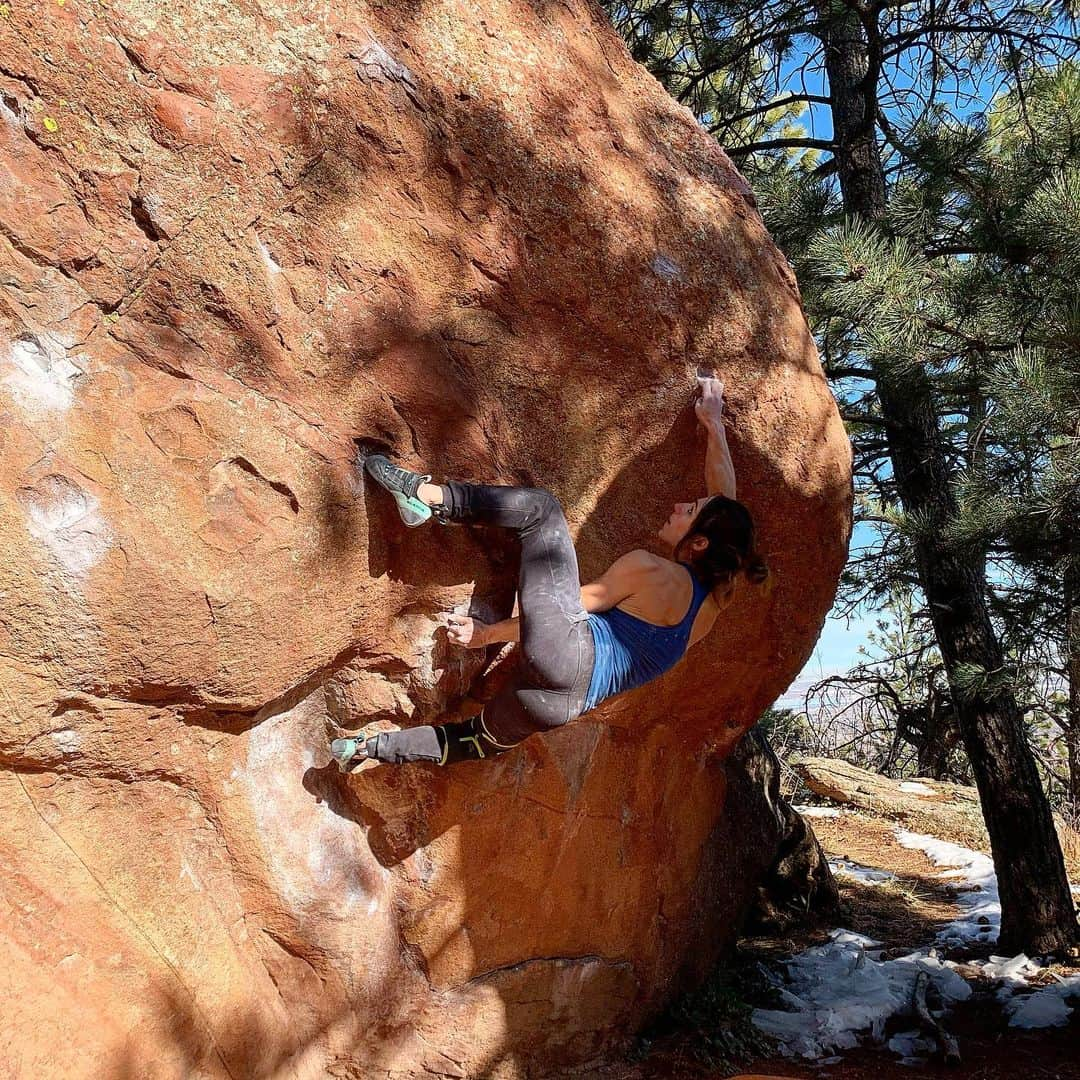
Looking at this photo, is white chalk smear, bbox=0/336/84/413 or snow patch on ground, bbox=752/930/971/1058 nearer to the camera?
white chalk smear, bbox=0/336/84/413

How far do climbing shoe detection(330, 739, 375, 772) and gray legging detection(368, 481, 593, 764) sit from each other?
0.04m

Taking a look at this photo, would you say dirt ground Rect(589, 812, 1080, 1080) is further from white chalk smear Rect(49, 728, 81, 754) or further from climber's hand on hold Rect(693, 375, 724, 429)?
white chalk smear Rect(49, 728, 81, 754)

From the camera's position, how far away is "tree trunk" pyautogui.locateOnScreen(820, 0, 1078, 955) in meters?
5.89

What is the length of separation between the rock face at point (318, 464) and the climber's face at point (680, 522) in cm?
25

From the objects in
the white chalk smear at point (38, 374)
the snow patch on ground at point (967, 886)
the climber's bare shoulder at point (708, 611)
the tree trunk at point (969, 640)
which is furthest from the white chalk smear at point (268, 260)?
the snow patch on ground at point (967, 886)

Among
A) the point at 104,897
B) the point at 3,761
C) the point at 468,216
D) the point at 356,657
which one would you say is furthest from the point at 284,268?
the point at 104,897

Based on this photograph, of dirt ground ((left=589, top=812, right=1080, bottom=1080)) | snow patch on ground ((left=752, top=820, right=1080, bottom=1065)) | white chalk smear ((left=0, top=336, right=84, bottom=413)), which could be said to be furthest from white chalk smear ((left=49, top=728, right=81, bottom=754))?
snow patch on ground ((left=752, top=820, right=1080, bottom=1065))

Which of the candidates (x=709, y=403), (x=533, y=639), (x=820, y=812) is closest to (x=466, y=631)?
(x=533, y=639)

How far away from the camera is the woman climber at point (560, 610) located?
313 centimetres

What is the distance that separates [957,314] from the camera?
504 centimetres

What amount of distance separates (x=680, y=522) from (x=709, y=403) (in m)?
0.54

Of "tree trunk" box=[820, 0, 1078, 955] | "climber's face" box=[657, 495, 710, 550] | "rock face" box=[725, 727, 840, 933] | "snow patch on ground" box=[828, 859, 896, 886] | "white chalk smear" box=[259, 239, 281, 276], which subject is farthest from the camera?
"snow patch on ground" box=[828, 859, 896, 886]

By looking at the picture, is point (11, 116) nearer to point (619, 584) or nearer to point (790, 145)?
point (619, 584)

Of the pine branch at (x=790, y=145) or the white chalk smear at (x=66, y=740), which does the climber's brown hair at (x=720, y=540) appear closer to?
the white chalk smear at (x=66, y=740)
